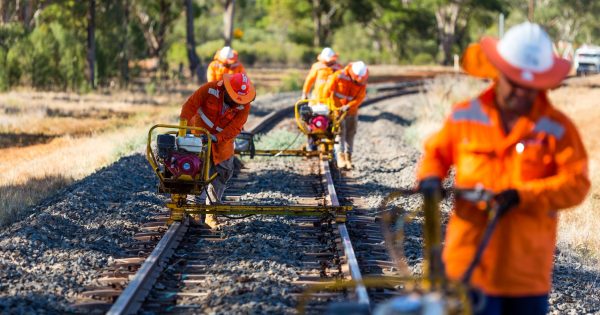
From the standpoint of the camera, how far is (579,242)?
11.1 meters

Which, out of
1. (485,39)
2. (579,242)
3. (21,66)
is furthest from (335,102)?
(21,66)

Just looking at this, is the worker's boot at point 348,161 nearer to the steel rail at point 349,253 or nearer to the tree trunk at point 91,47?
the steel rail at point 349,253

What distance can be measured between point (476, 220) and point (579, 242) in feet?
22.5

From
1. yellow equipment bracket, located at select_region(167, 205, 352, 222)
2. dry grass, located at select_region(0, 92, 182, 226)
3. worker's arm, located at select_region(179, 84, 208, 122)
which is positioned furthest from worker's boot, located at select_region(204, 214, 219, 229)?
dry grass, located at select_region(0, 92, 182, 226)

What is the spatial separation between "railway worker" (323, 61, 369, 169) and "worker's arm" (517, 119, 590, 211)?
10.6 metres

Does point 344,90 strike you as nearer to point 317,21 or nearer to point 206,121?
point 206,121

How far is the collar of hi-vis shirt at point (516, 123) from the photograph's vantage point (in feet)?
14.9

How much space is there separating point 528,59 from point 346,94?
1100 centimetres

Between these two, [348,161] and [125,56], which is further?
[125,56]

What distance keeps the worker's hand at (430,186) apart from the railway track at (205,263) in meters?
1.25

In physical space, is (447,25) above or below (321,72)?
below

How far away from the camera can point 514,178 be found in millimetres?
4586

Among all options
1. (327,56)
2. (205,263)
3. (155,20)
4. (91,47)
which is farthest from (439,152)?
(155,20)

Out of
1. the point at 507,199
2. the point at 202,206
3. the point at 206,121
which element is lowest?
the point at 202,206
